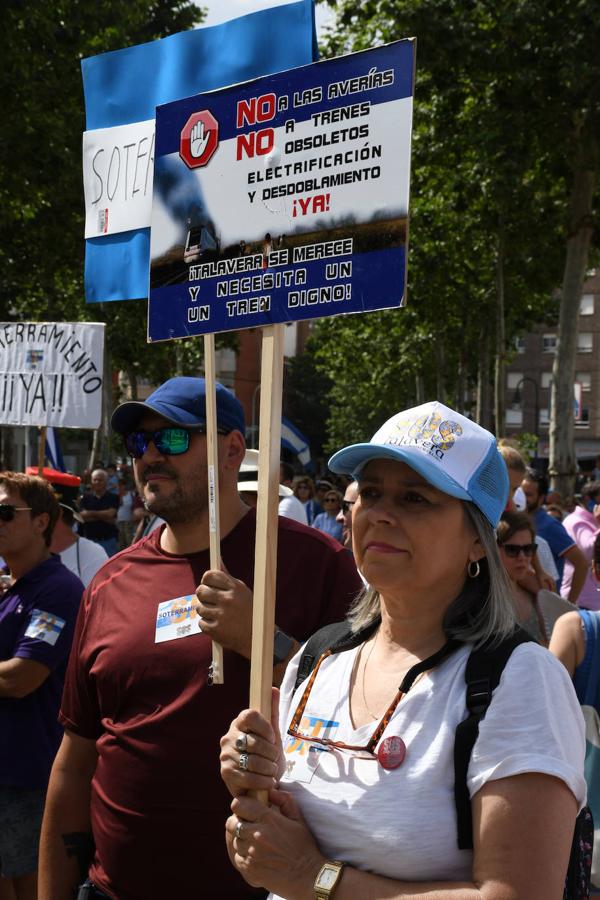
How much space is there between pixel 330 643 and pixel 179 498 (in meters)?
0.93

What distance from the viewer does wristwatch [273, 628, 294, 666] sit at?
2883 millimetres

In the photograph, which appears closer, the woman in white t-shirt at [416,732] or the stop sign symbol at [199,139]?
the woman in white t-shirt at [416,732]

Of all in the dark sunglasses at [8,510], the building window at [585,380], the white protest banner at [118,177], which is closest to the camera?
the white protest banner at [118,177]

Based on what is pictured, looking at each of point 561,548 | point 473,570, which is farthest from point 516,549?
point 473,570

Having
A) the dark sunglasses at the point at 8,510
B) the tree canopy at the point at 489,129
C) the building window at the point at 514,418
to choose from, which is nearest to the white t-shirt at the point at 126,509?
the tree canopy at the point at 489,129

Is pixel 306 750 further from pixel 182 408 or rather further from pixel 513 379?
pixel 513 379

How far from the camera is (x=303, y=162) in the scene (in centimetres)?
270

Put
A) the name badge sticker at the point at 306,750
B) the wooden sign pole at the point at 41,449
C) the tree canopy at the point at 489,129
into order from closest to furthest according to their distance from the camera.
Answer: the name badge sticker at the point at 306,750, the wooden sign pole at the point at 41,449, the tree canopy at the point at 489,129

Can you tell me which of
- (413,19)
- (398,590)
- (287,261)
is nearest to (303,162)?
(287,261)

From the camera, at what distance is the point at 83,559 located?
20.7 feet

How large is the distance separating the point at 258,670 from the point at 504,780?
1.85ft

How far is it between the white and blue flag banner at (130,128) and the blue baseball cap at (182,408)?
0.35m

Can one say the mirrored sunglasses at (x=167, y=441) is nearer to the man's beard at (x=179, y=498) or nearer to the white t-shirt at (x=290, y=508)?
the man's beard at (x=179, y=498)

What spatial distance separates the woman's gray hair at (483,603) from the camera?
2178 millimetres
